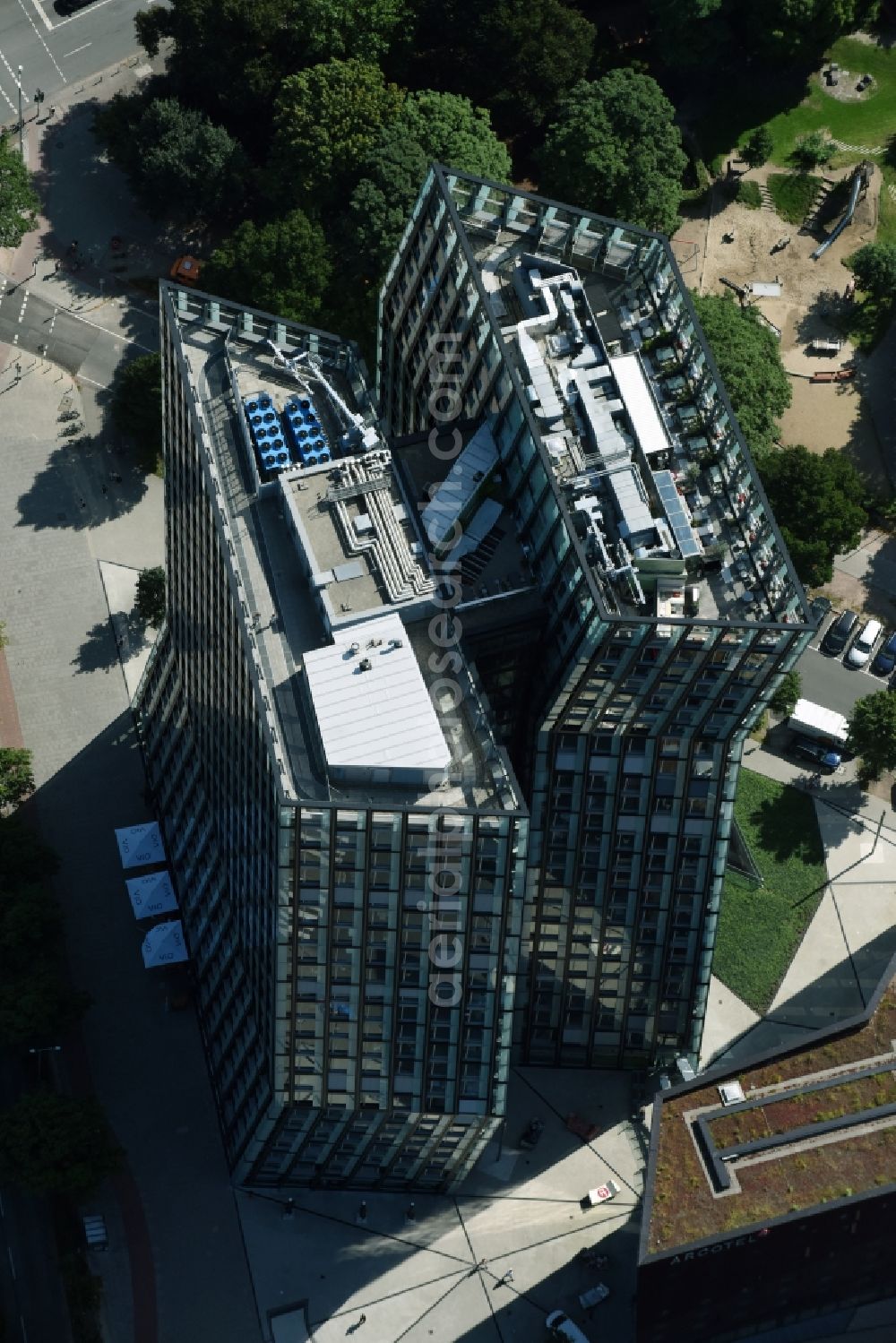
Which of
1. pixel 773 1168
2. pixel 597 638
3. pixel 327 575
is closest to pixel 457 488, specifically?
pixel 327 575

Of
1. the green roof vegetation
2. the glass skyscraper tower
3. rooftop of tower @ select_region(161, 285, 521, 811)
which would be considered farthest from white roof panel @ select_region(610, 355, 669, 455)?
the green roof vegetation

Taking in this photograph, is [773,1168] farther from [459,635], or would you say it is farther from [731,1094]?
[459,635]

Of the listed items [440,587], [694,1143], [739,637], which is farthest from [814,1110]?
[440,587]

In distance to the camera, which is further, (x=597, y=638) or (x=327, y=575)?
(x=327, y=575)

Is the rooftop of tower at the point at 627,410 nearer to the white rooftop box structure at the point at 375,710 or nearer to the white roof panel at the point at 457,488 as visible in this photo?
the white roof panel at the point at 457,488

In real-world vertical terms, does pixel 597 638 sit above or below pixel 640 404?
below

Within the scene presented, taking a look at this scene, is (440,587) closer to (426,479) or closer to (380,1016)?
(426,479)
